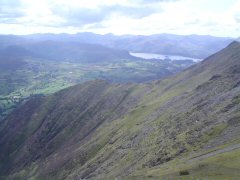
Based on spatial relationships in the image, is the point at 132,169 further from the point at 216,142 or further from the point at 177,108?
the point at 177,108

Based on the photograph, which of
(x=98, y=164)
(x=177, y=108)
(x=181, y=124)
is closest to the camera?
(x=181, y=124)

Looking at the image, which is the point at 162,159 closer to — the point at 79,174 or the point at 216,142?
the point at 216,142

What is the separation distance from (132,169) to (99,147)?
3046 inches

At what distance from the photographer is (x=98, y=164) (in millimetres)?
161500

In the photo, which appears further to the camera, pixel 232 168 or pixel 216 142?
pixel 216 142

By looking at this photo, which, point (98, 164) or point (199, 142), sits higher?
point (199, 142)

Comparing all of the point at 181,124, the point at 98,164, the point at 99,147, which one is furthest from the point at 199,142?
the point at 99,147

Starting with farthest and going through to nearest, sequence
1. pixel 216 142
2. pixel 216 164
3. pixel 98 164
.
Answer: pixel 98 164 < pixel 216 142 < pixel 216 164

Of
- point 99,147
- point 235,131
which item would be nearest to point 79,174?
point 99,147

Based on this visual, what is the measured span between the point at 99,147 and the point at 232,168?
12967 cm

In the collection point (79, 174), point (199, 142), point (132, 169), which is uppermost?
point (199, 142)

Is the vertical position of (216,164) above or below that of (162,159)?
above

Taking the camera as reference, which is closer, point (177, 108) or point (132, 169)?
point (132, 169)

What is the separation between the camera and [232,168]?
7131 cm
